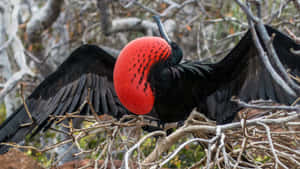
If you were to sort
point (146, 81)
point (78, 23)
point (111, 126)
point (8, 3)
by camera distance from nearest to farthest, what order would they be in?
point (111, 126), point (146, 81), point (8, 3), point (78, 23)

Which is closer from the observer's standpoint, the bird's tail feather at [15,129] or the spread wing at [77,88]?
the bird's tail feather at [15,129]

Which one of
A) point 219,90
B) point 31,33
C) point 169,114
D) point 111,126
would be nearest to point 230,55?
point 219,90

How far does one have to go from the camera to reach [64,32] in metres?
3.72

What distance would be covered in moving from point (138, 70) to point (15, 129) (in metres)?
0.84

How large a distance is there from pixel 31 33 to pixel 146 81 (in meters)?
1.84

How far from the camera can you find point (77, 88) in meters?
2.45

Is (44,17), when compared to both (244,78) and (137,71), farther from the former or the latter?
(244,78)

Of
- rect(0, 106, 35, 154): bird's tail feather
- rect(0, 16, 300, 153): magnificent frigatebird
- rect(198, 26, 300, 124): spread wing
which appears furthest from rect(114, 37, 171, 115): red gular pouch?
rect(0, 106, 35, 154): bird's tail feather

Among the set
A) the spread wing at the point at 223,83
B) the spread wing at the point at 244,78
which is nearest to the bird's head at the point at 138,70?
the spread wing at the point at 223,83

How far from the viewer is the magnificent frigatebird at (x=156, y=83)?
6.43ft

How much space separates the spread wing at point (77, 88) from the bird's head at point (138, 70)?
475 millimetres

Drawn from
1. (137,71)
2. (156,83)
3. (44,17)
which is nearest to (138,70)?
(137,71)

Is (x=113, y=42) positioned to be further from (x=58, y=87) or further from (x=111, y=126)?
(x=111, y=126)

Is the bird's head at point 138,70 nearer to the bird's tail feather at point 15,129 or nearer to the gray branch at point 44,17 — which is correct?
the bird's tail feather at point 15,129
